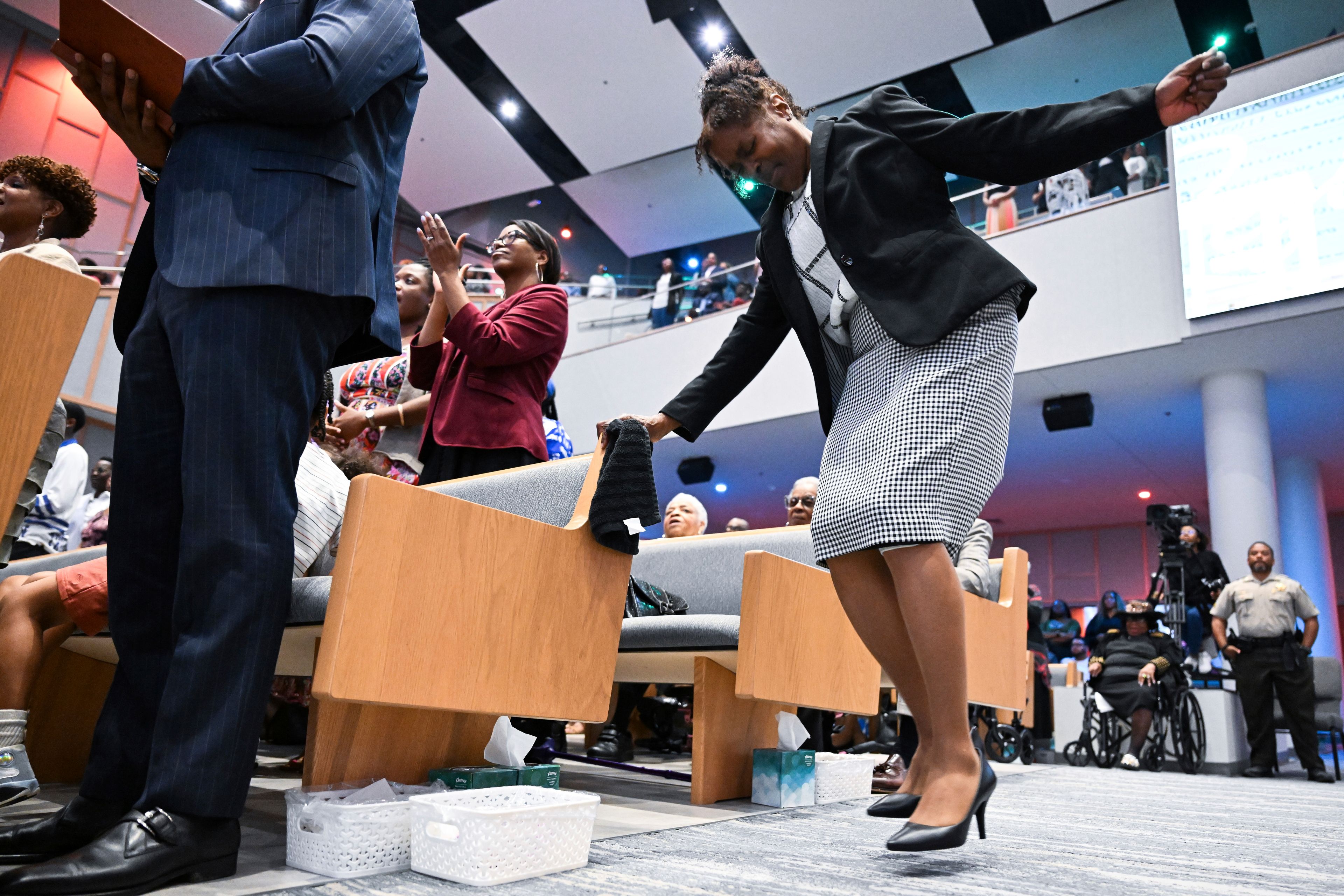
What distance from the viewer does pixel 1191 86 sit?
3.86 feet

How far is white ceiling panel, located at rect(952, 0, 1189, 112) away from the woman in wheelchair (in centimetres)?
619

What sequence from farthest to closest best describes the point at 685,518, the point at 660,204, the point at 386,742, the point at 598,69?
the point at 660,204 → the point at 598,69 → the point at 685,518 → the point at 386,742

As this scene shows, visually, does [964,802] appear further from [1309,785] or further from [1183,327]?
[1183,327]

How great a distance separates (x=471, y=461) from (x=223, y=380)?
1082 millimetres

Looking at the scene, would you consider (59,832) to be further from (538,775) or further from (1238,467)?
(1238,467)

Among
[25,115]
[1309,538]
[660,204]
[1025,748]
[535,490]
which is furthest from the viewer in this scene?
[660,204]

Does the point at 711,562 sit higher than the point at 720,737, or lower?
higher

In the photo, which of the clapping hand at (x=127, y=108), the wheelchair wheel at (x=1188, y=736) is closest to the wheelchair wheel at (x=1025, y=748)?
the wheelchair wheel at (x=1188, y=736)

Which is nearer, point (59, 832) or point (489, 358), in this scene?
point (59, 832)

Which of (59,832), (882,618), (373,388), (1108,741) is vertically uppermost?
(373,388)

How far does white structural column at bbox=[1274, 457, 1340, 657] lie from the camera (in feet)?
24.5

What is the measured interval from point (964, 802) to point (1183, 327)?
621 centimetres

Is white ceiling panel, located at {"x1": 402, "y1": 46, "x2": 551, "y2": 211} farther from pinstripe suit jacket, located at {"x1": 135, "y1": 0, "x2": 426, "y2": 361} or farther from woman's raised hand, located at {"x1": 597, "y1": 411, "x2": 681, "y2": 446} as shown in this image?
pinstripe suit jacket, located at {"x1": 135, "y1": 0, "x2": 426, "y2": 361}

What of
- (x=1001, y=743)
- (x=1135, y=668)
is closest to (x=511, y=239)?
(x=1001, y=743)
